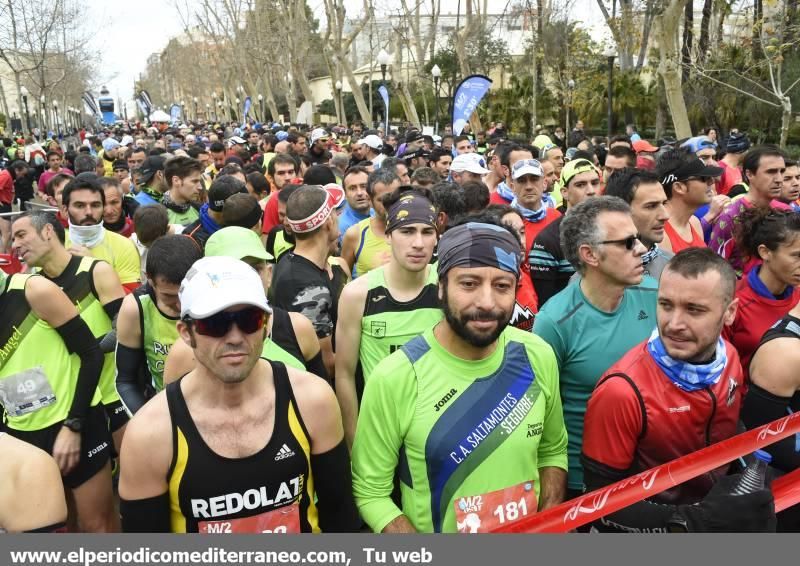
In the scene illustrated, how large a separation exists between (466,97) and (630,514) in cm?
1359

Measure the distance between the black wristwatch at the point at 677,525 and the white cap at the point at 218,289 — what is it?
1557 millimetres

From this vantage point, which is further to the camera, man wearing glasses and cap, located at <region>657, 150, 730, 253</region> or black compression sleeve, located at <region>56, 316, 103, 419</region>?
man wearing glasses and cap, located at <region>657, 150, 730, 253</region>

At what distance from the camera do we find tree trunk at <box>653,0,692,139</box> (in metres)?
13.4

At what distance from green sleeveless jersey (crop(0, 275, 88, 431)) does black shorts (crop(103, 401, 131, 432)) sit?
21.8 inches

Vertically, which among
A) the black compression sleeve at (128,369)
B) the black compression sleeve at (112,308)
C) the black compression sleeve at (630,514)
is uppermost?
the black compression sleeve at (112,308)

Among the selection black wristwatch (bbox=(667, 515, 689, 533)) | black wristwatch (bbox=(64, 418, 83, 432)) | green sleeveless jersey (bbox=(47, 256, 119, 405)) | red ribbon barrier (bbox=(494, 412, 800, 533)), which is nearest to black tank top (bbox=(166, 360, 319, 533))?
red ribbon barrier (bbox=(494, 412, 800, 533))

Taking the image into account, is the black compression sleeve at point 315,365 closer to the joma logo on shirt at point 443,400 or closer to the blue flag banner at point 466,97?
the joma logo on shirt at point 443,400

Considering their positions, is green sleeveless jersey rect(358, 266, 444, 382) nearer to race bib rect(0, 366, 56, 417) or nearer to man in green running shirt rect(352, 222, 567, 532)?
man in green running shirt rect(352, 222, 567, 532)

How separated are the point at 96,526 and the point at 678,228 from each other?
416cm

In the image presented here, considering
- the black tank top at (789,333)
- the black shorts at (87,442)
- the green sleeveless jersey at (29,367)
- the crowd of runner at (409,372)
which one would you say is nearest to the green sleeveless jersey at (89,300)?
the crowd of runner at (409,372)

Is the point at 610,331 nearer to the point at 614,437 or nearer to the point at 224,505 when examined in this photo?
the point at 614,437

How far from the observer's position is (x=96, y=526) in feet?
12.6

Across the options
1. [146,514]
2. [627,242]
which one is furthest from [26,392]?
[627,242]

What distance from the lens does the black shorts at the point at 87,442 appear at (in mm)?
3822
